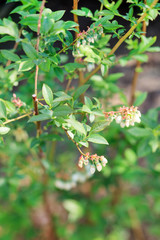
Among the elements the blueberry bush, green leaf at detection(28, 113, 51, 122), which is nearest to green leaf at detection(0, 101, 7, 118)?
the blueberry bush

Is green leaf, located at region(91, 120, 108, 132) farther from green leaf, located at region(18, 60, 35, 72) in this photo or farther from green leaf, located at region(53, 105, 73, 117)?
green leaf, located at region(18, 60, 35, 72)

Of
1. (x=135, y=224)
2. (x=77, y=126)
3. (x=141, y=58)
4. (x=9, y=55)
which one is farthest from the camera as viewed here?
(x=135, y=224)

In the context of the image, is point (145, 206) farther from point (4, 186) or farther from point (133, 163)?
point (4, 186)

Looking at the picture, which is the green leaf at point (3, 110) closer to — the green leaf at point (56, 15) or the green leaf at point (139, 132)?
the green leaf at point (56, 15)

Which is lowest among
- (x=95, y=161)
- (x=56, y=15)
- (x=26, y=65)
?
(x=95, y=161)

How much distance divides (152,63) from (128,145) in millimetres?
966

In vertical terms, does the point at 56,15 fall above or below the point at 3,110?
above

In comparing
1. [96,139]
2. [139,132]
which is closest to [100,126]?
[96,139]

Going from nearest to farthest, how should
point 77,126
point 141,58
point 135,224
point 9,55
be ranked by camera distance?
point 77,126
point 9,55
point 141,58
point 135,224

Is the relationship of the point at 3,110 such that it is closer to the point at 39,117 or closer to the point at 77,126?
the point at 39,117

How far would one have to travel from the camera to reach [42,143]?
1065 mm

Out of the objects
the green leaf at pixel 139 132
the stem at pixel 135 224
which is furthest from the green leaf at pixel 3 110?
the stem at pixel 135 224

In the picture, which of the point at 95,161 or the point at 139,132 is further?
the point at 139,132

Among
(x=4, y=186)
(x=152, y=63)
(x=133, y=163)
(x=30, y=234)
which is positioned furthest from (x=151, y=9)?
(x=30, y=234)
